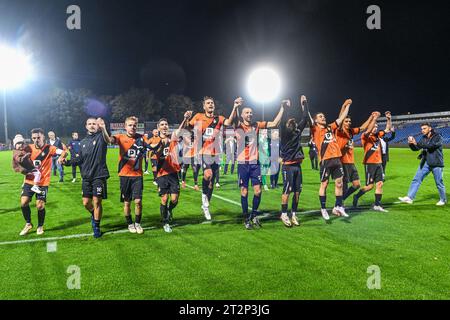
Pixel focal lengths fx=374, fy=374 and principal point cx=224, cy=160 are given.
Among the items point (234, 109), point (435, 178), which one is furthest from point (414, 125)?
point (234, 109)

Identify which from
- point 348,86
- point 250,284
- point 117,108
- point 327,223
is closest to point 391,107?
point 348,86

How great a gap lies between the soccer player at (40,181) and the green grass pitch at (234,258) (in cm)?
34

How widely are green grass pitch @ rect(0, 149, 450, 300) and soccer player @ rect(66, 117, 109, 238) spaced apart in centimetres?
61

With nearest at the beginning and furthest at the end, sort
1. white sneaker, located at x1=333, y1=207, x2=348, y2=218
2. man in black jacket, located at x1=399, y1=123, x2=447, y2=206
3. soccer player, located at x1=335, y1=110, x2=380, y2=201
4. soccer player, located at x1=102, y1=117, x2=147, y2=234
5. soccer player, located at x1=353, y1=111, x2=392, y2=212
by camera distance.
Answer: soccer player, located at x1=102, y1=117, x2=147, y2=234 → white sneaker, located at x1=333, y1=207, x2=348, y2=218 → soccer player, located at x1=335, y1=110, x2=380, y2=201 → soccer player, located at x1=353, y1=111, x2=392, y2=212 → man in black jacket, located at x1=399, y1=123, x2=447, y2=206

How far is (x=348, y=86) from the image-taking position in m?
50.7

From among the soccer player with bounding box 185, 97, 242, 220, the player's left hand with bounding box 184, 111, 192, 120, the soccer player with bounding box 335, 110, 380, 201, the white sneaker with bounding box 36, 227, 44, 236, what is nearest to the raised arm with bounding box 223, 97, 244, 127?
the soccer player with bounding box 185, 97, 242, 220

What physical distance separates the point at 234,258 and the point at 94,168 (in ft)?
10.7

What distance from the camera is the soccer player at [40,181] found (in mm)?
7617

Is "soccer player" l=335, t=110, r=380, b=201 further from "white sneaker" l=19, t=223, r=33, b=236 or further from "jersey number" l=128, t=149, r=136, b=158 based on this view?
"white sneaker" l=19, t=223, r=33, b=236

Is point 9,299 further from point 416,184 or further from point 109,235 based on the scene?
point 416,184

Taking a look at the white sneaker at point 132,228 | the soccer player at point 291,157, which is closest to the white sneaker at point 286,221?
the soccer player at point 291,157

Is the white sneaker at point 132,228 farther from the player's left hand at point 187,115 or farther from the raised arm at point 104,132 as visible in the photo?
the player's left hand at point 187,115

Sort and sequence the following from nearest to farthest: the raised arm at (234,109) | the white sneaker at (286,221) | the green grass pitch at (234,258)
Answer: the green grass pitch at (234,258), the raised arm at (234,109), the white sneaker at (286,221)

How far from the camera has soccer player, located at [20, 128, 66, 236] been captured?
7617 mm
